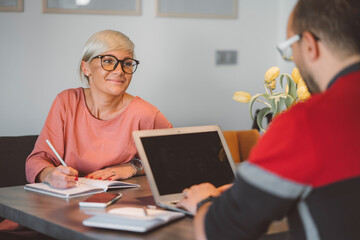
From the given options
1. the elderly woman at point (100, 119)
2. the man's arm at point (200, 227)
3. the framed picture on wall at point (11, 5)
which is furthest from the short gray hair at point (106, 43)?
the man's arm at point (200, 227)

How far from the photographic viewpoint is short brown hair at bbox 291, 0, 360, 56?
97cm

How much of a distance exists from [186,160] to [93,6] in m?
1.79

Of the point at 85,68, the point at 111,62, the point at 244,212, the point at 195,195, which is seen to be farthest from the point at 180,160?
the point at 85,68

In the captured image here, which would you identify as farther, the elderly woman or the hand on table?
the elderly woman

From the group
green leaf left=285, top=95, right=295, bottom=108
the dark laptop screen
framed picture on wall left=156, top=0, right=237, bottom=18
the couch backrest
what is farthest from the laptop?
framed picture on wall left=156, top=0, right=237, bottom=18

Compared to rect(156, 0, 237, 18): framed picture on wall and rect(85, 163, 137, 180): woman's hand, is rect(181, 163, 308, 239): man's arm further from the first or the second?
rect(156, 0, 237, 18): framed picture on wall

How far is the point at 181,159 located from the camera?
160cm

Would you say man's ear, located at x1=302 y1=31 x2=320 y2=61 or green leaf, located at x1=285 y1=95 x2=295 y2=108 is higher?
man's ear, located at x1=302 y1=31 x2=320 y2=61

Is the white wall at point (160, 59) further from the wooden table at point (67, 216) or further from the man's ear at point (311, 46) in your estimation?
the man's ear at point (311, 46)

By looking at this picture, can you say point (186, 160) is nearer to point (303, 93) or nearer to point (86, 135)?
point (303, 93)

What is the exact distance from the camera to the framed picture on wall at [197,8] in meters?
3.24

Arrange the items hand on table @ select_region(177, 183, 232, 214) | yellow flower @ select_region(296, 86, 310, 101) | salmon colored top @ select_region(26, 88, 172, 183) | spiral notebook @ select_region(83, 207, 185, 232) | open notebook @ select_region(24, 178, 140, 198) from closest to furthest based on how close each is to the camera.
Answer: spiral notebook @ select_region(83, 207, 185, 232) → hand on table @ select_region(177, 183, 232, 214) → open notebook @ select_region(24, 178, 140, 198) → yellow flower @ select_region(296, 86, 310, 101) → salmon colored top @ select_region(26, 88, 172, 183)

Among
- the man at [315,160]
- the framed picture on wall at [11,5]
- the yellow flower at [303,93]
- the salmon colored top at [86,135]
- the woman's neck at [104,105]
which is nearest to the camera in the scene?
the man at [315,160]

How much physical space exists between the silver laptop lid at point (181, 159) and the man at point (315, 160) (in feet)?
1.73
